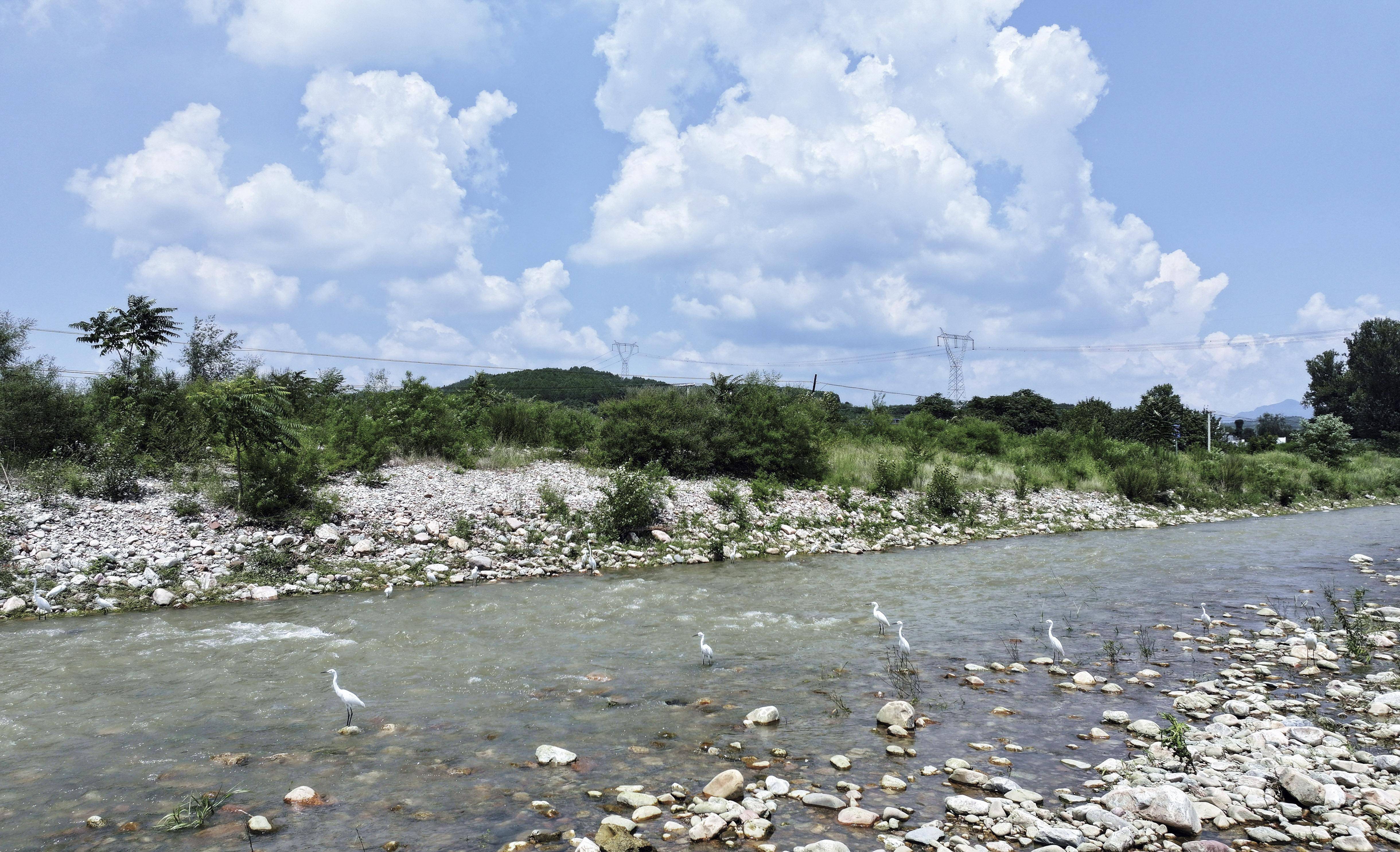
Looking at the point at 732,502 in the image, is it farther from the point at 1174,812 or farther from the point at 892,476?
the point at 1174,812

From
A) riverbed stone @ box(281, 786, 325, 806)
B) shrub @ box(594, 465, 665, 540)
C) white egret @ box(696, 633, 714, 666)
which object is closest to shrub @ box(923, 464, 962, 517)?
shrub @ box(594, 465, 665, 540)

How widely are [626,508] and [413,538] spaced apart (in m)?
4.61

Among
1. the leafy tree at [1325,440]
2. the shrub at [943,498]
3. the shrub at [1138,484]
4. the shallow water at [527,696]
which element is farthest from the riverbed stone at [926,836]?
the leafy tree at [1325,440]

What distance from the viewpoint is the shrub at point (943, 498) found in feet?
73.8

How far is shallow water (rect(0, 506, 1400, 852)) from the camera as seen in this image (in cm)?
511

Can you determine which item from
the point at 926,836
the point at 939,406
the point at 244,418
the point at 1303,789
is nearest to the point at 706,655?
the point at 926,836

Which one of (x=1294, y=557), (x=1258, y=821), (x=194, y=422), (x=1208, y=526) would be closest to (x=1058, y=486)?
(x=1208, y=526)

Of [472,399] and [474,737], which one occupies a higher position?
[472,399]

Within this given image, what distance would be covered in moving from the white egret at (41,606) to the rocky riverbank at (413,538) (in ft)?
0.08

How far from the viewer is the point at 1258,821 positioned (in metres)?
4.62

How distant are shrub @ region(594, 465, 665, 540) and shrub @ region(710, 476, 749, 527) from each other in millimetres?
2248

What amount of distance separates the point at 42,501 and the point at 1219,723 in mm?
19044

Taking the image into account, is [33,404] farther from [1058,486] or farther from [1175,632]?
[1058,486]

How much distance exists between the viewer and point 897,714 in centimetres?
642
